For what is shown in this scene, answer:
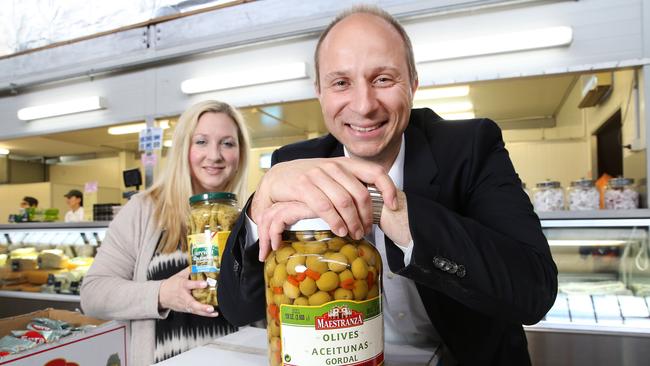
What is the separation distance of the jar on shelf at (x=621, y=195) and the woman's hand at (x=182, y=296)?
206cm

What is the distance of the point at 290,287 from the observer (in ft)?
1.64

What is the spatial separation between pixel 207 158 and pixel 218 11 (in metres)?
2.08

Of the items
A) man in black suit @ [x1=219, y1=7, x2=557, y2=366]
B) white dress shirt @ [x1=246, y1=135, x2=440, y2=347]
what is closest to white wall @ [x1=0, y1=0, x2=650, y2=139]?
man in black suit @ [x1=219, y1=7, x2=557, y2=366]

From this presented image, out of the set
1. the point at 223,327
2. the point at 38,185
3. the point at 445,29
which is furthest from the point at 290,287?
the point at 38,185

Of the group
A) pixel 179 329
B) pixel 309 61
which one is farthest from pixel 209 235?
pixel 309 61

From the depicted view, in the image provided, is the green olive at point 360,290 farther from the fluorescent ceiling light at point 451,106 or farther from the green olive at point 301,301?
the fluorescent ceiling light at point 451,106

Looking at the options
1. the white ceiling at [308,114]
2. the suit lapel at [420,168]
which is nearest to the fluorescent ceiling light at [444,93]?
the white ceiling at [308,114]

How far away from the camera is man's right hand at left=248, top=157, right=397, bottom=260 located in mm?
513

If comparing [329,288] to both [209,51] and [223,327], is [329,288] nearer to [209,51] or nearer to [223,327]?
[223,327]

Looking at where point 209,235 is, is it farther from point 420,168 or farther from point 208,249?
point 420,168

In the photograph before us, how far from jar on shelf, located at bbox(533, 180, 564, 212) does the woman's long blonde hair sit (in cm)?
160

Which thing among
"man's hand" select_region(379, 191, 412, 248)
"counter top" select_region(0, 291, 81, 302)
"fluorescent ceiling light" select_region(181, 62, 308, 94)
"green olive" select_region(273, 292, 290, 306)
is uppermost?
"fluorescent ceiling light" select_region(181, 62, 308, 94)

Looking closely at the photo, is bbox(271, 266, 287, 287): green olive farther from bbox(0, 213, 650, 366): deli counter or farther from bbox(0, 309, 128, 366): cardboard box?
bbox(0, 213, 650, 366): deli counter

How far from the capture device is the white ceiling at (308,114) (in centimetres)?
365
